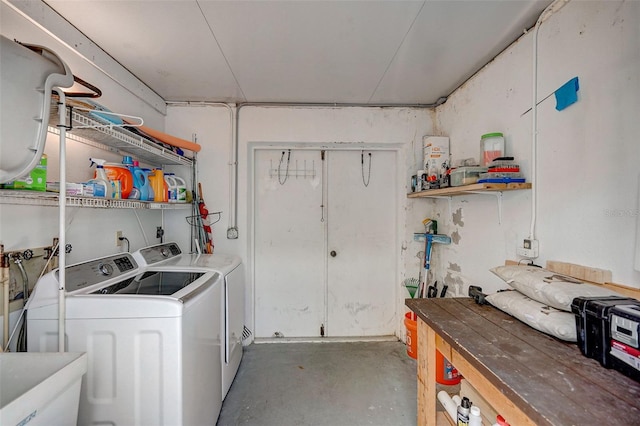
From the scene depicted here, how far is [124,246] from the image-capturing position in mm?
1994

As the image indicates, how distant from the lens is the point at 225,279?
184cm

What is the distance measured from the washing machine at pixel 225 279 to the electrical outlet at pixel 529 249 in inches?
75.9

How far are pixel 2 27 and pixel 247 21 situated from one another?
113 centimetres

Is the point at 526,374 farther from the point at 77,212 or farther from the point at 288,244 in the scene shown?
the point at 77,212

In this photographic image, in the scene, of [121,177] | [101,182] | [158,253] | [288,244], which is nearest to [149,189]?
[121,177]

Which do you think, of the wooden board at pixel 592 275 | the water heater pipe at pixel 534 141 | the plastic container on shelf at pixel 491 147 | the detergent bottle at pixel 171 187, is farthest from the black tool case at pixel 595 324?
the detergent bottle at pixel 171 187

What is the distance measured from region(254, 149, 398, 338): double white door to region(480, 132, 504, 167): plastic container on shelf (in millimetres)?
1127

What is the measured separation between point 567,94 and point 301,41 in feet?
4.93

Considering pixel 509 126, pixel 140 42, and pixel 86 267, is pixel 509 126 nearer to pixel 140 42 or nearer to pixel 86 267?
pixel 140 42

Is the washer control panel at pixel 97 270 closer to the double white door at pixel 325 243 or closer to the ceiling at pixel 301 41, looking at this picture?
the double white door at pixel 325 243

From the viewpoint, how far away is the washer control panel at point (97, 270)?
1324mm

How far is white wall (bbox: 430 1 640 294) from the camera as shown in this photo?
1.08 m

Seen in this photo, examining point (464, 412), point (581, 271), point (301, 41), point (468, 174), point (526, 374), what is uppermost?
point (301, 41)

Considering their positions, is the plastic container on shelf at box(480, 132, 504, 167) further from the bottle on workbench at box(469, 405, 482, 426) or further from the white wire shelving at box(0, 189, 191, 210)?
the white wire shelving at box(0, 189, 191, 210)
